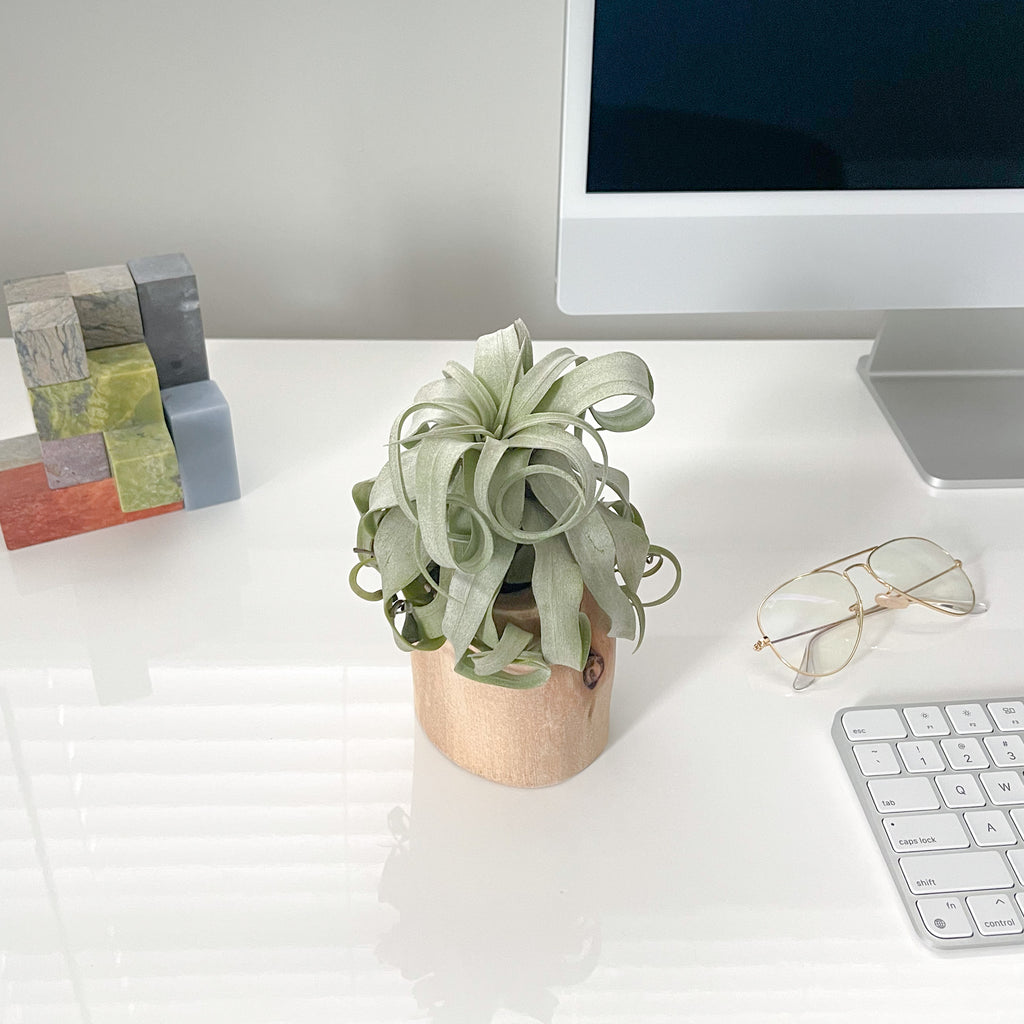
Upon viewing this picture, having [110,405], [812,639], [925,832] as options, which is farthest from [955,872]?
[110,405]

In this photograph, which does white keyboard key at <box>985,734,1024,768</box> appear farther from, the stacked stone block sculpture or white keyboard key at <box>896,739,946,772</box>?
the stacked stone block sculpture

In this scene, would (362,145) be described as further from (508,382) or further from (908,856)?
(908,856)

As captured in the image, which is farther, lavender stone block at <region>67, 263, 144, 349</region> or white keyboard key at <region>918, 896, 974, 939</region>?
lavender stone block at <region>67, 263, 144, 349</region>

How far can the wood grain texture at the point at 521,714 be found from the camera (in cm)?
45

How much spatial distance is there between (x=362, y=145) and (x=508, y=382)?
461 millimetres

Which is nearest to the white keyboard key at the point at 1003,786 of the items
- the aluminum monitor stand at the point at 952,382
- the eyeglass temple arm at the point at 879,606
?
the eyeglass temple arm at the point at 879,606

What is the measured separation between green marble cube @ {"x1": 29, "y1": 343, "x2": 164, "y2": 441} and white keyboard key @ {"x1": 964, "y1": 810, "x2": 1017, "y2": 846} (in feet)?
1.53

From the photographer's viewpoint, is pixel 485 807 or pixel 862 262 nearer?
pixel 485 807

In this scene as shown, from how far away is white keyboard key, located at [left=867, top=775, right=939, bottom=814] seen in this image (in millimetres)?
475

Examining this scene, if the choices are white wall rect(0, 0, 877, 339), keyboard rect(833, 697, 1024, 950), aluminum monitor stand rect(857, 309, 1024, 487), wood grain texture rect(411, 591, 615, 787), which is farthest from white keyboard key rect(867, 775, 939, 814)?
white wall rect(0, 0, 877, 339)

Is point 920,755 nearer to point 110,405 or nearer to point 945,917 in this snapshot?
point 945,917

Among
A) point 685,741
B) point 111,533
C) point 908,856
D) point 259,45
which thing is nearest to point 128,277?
point 111,533

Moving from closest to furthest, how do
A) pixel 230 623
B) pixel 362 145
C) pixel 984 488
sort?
pixel 230 623
pixel 984 488
pixel 362 145

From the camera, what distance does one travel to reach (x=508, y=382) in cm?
43
